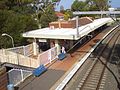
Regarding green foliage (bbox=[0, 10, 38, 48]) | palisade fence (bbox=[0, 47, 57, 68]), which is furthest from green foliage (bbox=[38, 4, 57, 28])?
palisade fence (bbox=[0, 47, 57, 68])

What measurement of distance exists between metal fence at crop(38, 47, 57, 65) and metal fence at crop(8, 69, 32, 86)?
368cm

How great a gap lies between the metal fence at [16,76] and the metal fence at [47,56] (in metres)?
3.68

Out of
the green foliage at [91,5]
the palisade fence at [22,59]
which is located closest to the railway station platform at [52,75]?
the palisade fence at [22,59]

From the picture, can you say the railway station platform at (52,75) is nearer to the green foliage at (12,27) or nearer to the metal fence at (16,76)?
the metal fence at (16,76)

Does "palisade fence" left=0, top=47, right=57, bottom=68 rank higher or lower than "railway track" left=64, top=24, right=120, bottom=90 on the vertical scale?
higher

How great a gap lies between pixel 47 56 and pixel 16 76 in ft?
23.3

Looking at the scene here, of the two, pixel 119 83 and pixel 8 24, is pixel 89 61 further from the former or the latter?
pixel 8 24

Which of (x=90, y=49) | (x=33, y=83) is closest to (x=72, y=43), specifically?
(x=90, y=49)

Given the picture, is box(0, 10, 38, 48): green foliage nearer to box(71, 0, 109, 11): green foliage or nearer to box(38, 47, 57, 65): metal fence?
box(38, 47, 57, 65): metal fence

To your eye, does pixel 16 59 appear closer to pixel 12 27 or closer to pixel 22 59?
pixel 22 59

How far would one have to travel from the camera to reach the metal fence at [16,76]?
66.9 feet

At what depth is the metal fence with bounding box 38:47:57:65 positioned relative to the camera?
2627 centimetres

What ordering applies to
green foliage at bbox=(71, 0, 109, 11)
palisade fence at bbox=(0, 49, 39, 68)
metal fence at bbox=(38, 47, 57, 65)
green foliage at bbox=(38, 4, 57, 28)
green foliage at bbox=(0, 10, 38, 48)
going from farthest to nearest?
1. green foliage at bbox=(71, 0, 109, 11)
2. green foliage at bbox=(38, 4, 57, 28)
3. green foliage at bbox=(0, 10, 38, 48)
4. metal fence at bbox=(38, 47, 57, 65)
5. palisade fence at bbox=(0, 49, 39, 68)

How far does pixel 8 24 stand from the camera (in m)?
33.2
